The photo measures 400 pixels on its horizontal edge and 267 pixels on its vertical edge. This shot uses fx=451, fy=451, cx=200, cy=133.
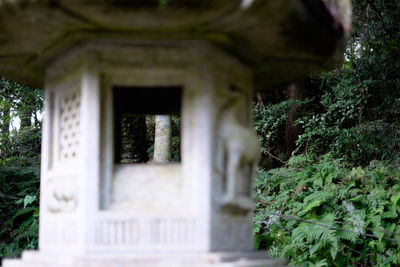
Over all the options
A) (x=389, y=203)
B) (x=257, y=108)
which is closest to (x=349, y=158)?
(x=389, y=203)

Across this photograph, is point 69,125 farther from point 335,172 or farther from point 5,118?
point 5,118

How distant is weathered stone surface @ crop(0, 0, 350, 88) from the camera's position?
2609 millimetres

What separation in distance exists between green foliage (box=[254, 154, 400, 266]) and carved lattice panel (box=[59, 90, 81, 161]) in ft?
10.5

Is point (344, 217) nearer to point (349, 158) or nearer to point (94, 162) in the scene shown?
point (349, 158)

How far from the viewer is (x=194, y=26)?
2855 mm

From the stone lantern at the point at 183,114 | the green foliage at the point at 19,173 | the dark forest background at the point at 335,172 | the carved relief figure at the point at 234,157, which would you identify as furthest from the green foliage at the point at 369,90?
the green foliage at the point at 19,173

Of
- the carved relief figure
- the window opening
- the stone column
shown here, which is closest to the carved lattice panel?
the window opening

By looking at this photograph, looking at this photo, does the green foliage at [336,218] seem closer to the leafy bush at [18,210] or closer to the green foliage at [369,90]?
the green foliage at [369,90]

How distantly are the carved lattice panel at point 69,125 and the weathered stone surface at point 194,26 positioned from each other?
345 mm

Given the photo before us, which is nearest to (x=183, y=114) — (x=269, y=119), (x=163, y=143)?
(x=163, y=143)

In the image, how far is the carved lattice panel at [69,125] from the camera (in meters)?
3.33

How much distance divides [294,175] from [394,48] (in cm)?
262

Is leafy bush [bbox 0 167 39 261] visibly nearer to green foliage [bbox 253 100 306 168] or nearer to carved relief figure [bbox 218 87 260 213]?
green foliage [bbox 253 100 306 168]

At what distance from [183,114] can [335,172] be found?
185 inches
